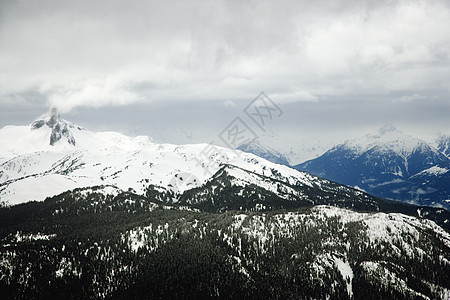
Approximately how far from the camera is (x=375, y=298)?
653ft

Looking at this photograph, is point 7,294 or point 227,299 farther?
point 227,299

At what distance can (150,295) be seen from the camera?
19900 cm

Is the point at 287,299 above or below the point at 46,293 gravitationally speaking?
below

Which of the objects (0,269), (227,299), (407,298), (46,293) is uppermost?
(0,269)

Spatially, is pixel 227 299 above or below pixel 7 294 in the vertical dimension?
below

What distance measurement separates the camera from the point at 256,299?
198 metres

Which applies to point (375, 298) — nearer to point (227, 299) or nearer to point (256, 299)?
point (256, 299)

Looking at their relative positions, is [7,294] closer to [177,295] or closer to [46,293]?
[46,293]

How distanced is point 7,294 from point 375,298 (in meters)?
243

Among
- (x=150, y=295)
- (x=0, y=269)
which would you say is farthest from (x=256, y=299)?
(x=0, y=269)

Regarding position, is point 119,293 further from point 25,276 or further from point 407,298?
point 407,298

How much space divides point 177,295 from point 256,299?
54.5 m

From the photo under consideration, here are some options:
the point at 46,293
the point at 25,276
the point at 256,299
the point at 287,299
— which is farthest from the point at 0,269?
the point at 287,299

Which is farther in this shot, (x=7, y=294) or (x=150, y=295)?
(x=150, y=295)
